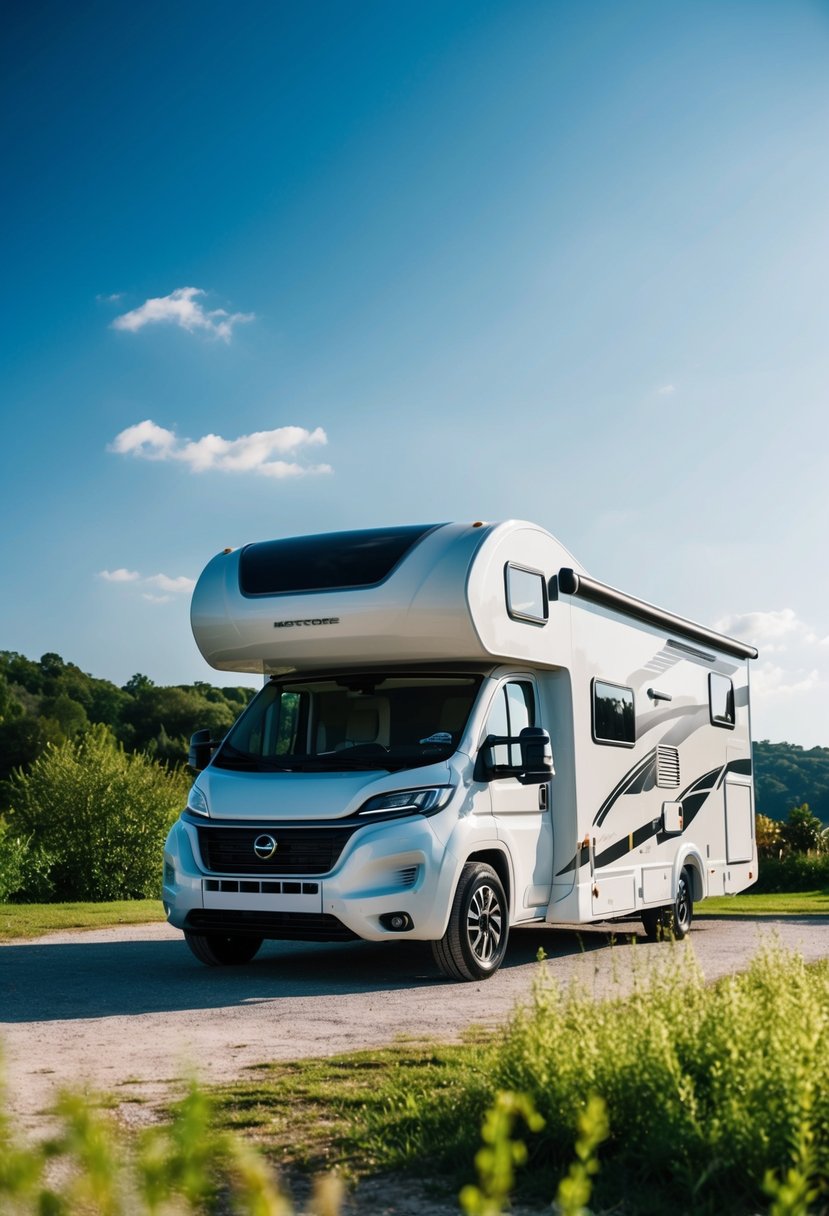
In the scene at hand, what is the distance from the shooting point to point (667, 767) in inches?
534

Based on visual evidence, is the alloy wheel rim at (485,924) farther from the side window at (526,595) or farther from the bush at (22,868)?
the bush at (22,868)

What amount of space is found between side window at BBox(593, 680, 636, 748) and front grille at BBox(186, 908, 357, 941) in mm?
3376

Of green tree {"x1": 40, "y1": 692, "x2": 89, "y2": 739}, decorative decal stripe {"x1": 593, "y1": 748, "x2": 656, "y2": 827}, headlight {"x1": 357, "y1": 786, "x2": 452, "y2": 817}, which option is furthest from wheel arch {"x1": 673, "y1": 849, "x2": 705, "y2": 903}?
green tree {"x1": 40, "y1": 692, "x2": 89, "y2": 739}

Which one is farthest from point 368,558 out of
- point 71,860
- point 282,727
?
point 71,860

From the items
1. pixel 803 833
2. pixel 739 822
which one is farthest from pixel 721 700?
pixel 803 833

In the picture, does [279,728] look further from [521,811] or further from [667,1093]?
[667,1093]

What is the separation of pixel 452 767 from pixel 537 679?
179cm

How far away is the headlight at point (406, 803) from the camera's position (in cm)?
934

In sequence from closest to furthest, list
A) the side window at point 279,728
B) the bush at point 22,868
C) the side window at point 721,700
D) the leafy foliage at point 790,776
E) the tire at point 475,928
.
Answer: the tire at point 475,928, the side window at point 279,728, the side window at point 721,700, the bush at point 22,868, the leafy foliage at point 790,776

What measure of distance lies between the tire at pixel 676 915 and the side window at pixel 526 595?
14.1 ft

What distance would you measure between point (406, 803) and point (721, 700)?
23.9 ft

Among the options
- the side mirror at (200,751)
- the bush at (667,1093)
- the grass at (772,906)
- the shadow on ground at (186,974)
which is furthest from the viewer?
the grass at (772,906)

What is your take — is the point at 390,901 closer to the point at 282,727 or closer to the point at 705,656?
the point at 282,727

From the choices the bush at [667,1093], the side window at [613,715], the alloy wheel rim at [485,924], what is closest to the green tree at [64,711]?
the side window at [613,715]
